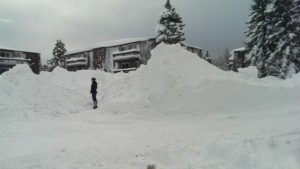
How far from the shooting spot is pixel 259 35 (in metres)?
35.2

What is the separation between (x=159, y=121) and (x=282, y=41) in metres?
23.1

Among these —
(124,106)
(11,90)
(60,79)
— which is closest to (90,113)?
(124,106)

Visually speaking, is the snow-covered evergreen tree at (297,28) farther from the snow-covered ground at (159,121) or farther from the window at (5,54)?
the window at (5,54)

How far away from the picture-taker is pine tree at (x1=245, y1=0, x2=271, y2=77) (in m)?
34.5

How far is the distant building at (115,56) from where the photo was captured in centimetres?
6059

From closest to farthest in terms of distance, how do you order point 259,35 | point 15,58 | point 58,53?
point 259,35, point 15,58, point 58,53

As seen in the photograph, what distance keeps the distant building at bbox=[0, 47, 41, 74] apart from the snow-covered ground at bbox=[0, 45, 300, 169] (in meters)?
44.4

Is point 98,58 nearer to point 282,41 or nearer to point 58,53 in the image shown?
point 58,53

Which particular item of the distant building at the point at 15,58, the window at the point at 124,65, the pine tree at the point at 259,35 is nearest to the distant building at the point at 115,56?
the window at the point at 124,65

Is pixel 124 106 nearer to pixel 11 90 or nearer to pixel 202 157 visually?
pixel 11 90

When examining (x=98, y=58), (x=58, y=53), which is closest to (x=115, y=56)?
(x=98, y=58)

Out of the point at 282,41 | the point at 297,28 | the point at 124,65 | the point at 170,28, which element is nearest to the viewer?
the point at 297,28

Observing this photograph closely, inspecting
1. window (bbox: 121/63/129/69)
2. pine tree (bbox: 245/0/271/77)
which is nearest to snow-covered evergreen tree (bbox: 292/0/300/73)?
pine tree (bbox: 245/0/271/77)

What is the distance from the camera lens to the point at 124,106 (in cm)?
1595
